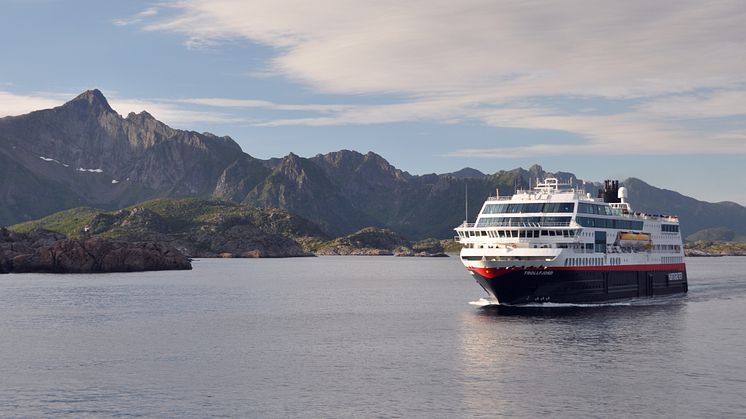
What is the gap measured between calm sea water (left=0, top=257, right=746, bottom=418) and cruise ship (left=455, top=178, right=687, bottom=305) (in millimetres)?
3497

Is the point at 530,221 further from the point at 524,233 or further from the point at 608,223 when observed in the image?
the point at 608,223

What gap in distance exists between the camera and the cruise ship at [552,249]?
10238cm

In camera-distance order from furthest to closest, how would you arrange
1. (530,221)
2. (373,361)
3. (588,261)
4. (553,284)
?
(588,261), (530,221), (553,284), (373,361)

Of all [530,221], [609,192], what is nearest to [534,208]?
[530,221]

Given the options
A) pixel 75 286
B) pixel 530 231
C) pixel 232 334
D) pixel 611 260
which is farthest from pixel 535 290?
pixel 75 286

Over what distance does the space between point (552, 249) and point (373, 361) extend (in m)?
37.9

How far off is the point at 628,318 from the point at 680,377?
3677 centimetres

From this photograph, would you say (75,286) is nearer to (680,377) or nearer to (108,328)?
(108,328)

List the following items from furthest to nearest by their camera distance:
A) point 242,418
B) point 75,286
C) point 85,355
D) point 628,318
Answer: point 75,286
point 628,318
point 85,355
point 242,418

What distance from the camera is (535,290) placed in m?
103

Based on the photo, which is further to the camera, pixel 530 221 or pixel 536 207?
pixel 536 207

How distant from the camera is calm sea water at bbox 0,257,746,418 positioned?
55.4m

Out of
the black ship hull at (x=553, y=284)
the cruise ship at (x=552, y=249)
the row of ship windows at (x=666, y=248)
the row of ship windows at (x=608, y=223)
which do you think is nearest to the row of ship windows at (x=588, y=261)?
the cruise ship at (x=552, y=249)

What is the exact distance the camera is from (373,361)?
72.0 metres
